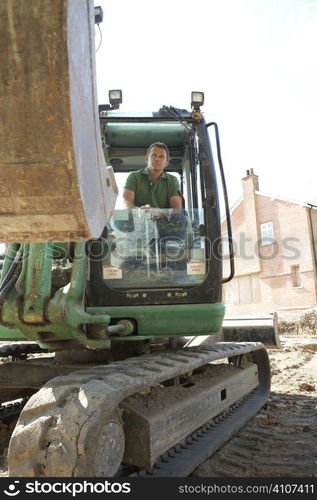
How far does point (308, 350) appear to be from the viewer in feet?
35.1

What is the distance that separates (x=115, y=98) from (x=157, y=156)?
66 cm

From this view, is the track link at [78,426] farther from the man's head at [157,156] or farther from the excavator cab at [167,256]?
the man's head at [157,156]

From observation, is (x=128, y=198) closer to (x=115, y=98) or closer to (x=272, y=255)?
(x=115, y=98)

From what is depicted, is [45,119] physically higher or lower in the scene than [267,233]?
lower

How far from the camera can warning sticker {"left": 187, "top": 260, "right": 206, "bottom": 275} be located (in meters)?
3.64

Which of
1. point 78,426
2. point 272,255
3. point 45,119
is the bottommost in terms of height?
point 78,426

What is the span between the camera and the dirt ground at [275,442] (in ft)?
9.93

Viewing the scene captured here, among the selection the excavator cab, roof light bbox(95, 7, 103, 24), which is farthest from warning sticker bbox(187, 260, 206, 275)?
roof light bbox(95, 7, 103, 24)


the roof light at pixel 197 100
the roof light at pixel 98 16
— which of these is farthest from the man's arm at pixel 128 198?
the roof light at pixel 98 16

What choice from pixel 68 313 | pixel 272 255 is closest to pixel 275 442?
pixel 68 313

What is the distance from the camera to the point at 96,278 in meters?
3.46

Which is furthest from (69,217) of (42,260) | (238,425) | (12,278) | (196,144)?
(238,425)

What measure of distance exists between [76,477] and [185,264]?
2.00 m

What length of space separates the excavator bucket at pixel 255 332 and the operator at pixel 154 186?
2.34 metres
